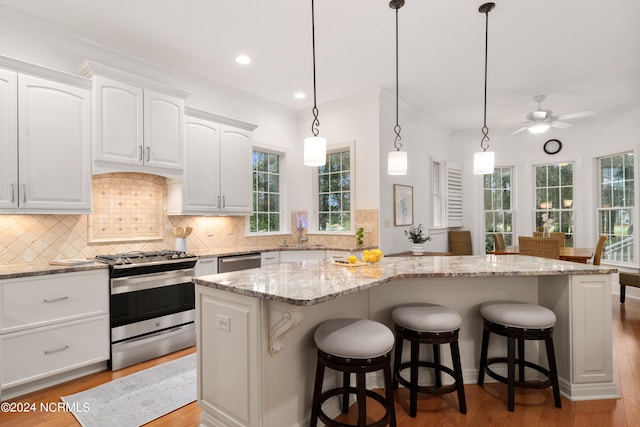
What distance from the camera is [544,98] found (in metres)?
4.98

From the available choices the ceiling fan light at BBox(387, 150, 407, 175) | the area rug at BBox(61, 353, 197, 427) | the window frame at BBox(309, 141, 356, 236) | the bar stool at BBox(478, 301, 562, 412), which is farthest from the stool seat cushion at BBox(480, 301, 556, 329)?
the window frame at BBox(309, 141, 356, 236)

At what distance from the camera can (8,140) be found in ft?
8.70

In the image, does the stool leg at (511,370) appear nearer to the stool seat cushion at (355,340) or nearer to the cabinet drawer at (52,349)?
the stool seat cushion at (355,340)

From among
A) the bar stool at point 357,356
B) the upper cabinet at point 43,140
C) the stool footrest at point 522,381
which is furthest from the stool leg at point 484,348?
the upper cabinet at point 43,140

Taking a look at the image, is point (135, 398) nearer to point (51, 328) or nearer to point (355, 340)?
point (51, 328)

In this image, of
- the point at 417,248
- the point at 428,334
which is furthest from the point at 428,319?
the point at 417,248

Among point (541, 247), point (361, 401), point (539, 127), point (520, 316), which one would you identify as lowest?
point (361, 401)

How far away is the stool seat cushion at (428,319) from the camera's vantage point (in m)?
2.16

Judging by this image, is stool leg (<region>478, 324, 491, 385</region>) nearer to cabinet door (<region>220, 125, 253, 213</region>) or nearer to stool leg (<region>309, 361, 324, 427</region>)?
stool leg (<region>309, 361, 324, 427</region>)

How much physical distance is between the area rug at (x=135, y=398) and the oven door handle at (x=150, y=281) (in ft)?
2.31

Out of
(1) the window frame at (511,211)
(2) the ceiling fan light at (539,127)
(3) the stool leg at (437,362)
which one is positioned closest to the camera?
(3) the stool leg at (437,362)

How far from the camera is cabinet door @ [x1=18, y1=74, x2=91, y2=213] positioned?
272 cm

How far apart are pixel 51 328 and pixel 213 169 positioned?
216cm

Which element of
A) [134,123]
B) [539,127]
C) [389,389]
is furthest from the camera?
[539,127]
